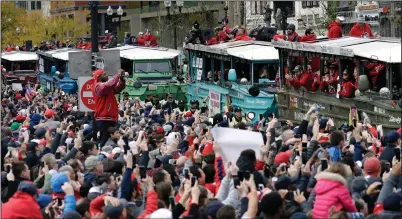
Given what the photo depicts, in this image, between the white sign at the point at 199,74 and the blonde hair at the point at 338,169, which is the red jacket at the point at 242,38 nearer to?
the white sign at the point at 199,74

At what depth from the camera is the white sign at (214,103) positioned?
35.9 metres

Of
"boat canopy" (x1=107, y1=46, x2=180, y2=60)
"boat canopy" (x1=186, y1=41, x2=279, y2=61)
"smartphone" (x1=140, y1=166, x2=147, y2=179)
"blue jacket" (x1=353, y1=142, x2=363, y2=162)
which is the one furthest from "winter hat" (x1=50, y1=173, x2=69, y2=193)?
"boat canopy" (x1=107, y1=46, x2=180, y2=60)

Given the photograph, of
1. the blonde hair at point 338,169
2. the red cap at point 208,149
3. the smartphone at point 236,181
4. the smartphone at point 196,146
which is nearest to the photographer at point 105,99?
the smartphone at point 196,146

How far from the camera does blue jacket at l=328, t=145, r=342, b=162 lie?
16.2 meters

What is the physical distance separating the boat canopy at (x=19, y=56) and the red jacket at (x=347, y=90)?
36.6 m

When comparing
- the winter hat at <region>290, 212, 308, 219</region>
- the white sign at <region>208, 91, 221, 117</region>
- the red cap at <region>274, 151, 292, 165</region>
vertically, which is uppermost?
the winter hat at <region>290, 212, 308, 219</region>

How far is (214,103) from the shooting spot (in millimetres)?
36469

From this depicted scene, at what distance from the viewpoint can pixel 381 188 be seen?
1329 centimetres

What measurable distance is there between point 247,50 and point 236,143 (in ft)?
67.9

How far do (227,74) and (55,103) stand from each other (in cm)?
555

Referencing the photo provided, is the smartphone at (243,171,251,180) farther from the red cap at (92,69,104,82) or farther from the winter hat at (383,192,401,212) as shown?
the red cap at (92,69,104,82)

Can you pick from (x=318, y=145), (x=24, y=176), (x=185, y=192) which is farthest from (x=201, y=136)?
(x=185, y=192)

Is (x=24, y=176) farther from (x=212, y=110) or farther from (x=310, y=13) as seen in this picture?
(x=310, y=13)

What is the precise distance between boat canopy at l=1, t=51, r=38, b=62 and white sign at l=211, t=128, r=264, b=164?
156ft
